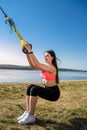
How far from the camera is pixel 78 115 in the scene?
25.6ft

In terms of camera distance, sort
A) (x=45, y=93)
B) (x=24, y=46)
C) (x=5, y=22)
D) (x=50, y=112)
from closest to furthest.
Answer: (x=24, y=46) < (x=45, y=93) < (x=5, y=22) < (x=50, y=112)

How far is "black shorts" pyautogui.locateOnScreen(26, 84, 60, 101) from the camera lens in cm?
685

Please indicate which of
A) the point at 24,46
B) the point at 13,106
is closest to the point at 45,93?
the point at 24,46

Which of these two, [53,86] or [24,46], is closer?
[24,46]

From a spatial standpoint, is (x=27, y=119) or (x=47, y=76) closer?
(x=27, y=119)

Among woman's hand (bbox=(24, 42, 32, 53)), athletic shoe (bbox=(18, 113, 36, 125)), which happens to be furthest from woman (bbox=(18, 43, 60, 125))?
woman's hand (bbox=(24, 42, 32, 53))

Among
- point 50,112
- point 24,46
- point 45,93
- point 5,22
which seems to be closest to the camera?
point 24,46

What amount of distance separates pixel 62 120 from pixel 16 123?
3.94ft

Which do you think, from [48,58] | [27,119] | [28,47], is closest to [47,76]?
[48,58]

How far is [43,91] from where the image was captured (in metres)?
6.92

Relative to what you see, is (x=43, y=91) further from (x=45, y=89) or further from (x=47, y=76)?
(x=47, y=76)

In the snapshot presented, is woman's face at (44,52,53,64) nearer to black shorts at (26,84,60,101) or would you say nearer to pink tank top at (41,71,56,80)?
pink tank top at (41,71,56,80)

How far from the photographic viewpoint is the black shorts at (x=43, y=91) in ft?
22.5

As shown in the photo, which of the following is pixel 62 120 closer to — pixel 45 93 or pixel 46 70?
pixel 45 93
